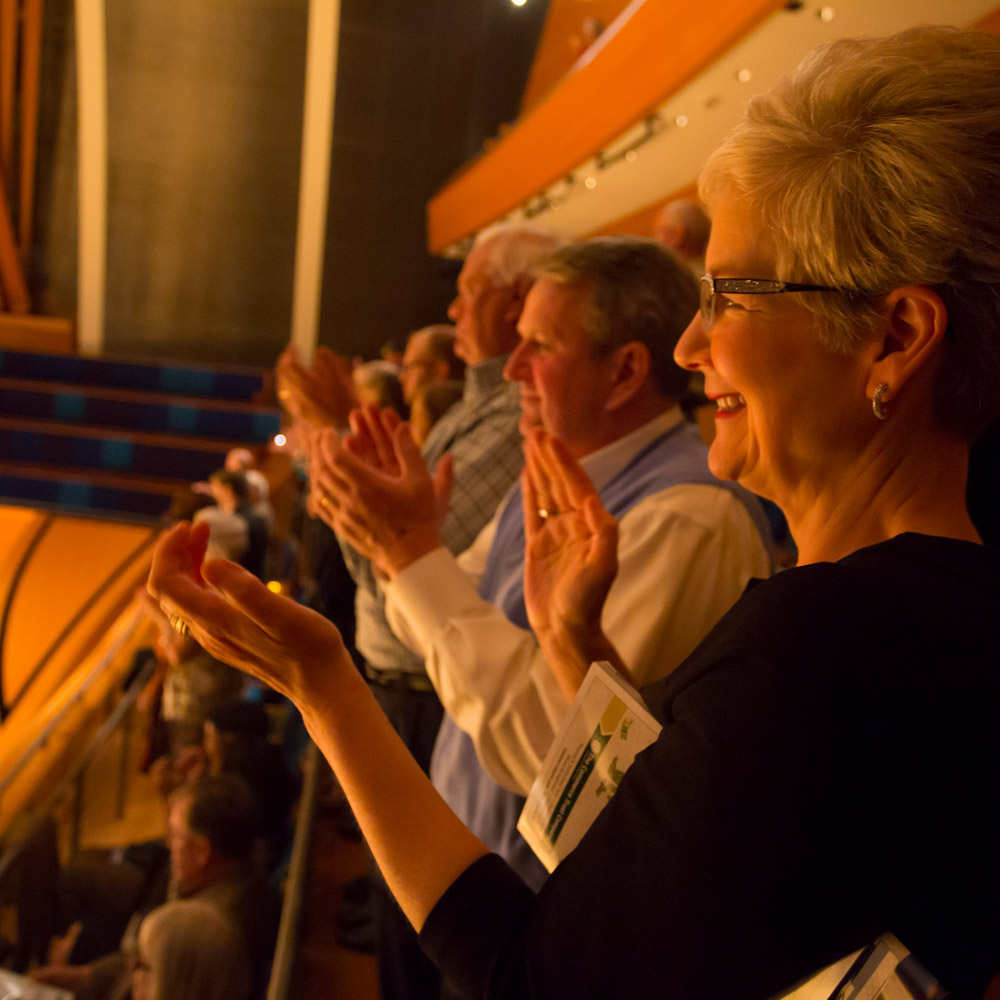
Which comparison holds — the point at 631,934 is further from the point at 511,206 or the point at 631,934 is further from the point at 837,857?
the point at 511,206

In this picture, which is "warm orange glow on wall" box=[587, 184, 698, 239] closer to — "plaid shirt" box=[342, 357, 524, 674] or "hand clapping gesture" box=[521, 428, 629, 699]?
"plaid shirt" box=[342, 357, 524, 674]

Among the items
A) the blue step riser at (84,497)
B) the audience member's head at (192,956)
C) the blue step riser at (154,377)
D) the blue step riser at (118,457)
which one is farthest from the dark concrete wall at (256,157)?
the audience member's head at (192,956)

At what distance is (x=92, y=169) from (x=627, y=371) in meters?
8.45

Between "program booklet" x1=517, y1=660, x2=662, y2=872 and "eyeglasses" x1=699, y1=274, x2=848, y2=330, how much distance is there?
0.32 m

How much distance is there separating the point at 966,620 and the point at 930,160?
295 millimetres

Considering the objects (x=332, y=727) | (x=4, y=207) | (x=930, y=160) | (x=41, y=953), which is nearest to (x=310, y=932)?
(x=41, y=953)

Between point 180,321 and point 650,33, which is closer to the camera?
point 650,33

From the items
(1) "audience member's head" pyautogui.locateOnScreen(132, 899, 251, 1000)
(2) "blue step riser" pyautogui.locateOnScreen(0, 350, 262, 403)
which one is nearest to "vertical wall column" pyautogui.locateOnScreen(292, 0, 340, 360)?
(2) "blue step riser" pyautogui.locateOnScreen(0, 350, 262, 403)

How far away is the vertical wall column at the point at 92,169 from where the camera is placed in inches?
308

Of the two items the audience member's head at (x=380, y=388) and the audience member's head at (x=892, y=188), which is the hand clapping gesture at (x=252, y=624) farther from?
the audience member's head at (x=380, y=388)

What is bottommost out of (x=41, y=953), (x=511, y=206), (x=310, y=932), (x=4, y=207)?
(x=310, y=932)

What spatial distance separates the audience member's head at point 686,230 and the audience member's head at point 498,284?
332mm

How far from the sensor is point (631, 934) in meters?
0.51

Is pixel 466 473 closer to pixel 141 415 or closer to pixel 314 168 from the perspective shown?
pixel 141 415
